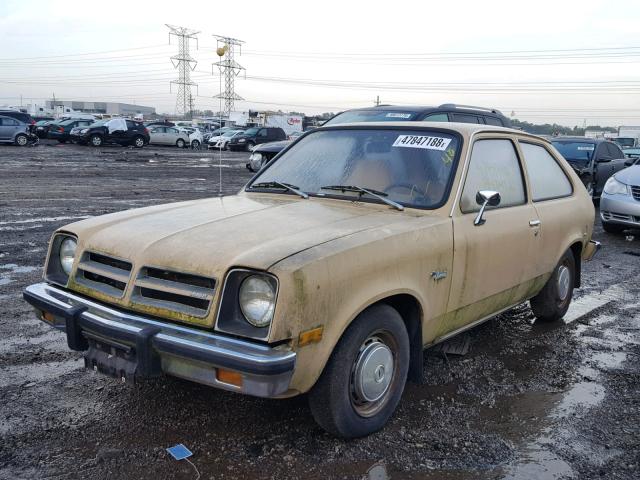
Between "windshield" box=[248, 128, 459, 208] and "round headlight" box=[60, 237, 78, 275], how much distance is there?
1499 mm

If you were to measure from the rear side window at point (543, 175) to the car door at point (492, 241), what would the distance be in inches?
8.0

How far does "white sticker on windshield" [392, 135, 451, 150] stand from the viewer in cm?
399

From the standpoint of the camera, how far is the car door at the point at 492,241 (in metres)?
3.73

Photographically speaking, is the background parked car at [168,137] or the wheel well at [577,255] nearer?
the wheel well at [577,255]

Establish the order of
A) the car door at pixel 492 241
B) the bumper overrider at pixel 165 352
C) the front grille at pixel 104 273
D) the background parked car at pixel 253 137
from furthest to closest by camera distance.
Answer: the background parked car at pixel 253 137, the car door at pixel 492 241, the front grille at pixel 104 273, the bumper overrider at pixel 165 352

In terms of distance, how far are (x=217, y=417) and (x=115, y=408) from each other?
2.07ft

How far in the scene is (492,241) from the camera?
395 centimetres

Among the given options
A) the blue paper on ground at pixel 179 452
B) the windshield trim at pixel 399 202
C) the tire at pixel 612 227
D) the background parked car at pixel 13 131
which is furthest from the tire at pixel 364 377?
the background parked car at pixel 13 131

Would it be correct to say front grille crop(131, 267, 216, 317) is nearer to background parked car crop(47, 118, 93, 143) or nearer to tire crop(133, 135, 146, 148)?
tire crop(133, 135, 146, 148)

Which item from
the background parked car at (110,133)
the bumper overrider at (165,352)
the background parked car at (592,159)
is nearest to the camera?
the bumper overrider at (165,352)

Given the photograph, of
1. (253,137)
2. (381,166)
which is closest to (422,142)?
(381,166)

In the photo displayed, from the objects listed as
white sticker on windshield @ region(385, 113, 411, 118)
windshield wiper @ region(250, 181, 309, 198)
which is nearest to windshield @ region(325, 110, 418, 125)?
white sticker on windshield @ region(385, 113, 411, 118)

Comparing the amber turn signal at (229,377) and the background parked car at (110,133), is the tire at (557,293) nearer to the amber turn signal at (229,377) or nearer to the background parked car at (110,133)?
the amber turn signal at (229,377)

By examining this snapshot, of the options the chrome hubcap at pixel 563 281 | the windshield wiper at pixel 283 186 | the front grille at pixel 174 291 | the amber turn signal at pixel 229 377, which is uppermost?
the windshield wiper at pixel 283 186
